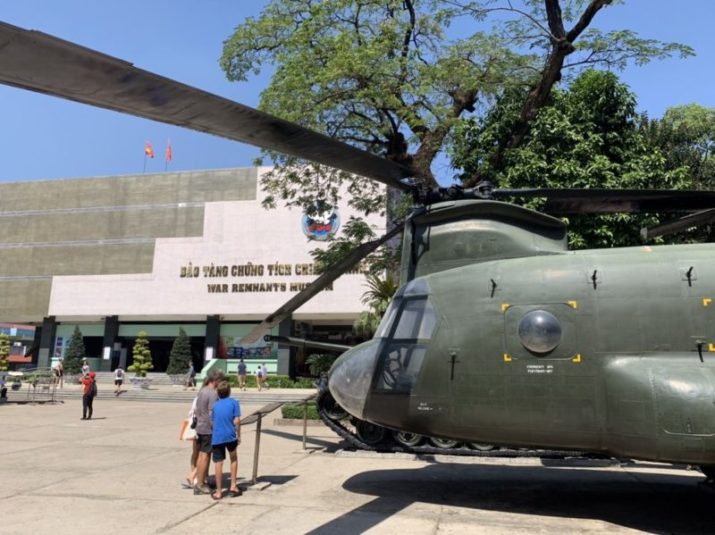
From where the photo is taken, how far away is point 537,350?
20.6 ft

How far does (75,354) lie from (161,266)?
389 inches

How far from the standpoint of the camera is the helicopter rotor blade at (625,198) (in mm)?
6434

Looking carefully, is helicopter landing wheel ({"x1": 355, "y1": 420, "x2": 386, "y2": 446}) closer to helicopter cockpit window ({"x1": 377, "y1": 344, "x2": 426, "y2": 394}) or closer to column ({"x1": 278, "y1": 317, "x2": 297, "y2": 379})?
helicopter cockpit window ({"x1": 377, "y1": 344, "x2": 426, "y2": 394})

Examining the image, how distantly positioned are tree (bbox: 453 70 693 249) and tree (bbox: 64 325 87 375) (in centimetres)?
4002

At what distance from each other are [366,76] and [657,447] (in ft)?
36.4

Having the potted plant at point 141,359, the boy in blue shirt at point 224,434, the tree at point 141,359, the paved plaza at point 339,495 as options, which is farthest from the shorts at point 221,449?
the tree at point 141,359

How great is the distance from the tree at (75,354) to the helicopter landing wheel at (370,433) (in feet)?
128

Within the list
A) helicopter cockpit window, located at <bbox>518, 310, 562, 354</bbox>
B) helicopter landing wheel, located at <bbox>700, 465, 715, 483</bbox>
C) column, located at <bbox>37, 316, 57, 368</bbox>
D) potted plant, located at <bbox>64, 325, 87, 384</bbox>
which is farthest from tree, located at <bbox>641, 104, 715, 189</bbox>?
column, located at <bbox>37, 316, 57, 368</bbox>

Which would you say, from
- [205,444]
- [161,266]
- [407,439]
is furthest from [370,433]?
[161,266]

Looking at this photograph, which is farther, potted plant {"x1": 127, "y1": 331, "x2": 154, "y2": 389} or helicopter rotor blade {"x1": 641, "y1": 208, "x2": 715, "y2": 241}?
potted plant {"x1": 127, "y1": 331, "x2": 154, "y2": 389}

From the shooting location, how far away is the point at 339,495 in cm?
761

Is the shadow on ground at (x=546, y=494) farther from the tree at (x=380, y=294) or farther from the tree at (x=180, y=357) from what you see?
the tree at (x=180, y=357)

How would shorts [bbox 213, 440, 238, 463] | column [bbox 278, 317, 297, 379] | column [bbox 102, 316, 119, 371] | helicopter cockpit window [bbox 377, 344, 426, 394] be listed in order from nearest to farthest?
helicopter cockpit window [bbox 377, 344, 426, 394]
shorts [bbox 213, 440, 238, 463]
column [bbox 278, 317, 297, 379]
column [bbox 102, 316, 119, 371]

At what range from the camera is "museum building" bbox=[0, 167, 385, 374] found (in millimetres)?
42531
